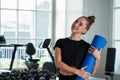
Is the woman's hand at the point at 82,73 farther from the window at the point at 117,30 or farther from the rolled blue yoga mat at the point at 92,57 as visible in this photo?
the window at the point at 117,30

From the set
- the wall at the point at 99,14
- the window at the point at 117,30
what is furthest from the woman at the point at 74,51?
the wall at the point at 99,14

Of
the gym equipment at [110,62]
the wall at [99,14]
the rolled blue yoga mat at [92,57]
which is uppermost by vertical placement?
the wall at [99,14]

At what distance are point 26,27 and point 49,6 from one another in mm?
1039

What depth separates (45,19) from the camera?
8555mm

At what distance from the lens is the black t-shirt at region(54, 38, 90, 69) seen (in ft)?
6.95

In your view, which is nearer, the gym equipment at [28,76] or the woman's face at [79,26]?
the woman's face at [79,26]

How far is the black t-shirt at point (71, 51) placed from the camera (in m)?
2.12

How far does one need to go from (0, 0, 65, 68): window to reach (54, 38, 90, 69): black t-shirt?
5.97 metres

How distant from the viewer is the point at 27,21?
27.1ft

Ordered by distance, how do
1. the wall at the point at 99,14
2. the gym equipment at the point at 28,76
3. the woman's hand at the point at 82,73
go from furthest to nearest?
1. the wall at the point at 99,14
2. the gym equipment at the point at 28,76
3. the woman's hand at the point at 82,73

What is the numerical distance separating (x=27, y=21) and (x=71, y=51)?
6257 millimetres

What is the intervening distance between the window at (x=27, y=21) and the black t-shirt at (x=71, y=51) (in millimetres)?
5969

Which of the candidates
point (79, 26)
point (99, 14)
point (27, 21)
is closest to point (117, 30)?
point (99, 14)

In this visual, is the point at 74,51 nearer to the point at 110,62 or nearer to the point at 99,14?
the point at 110,62
